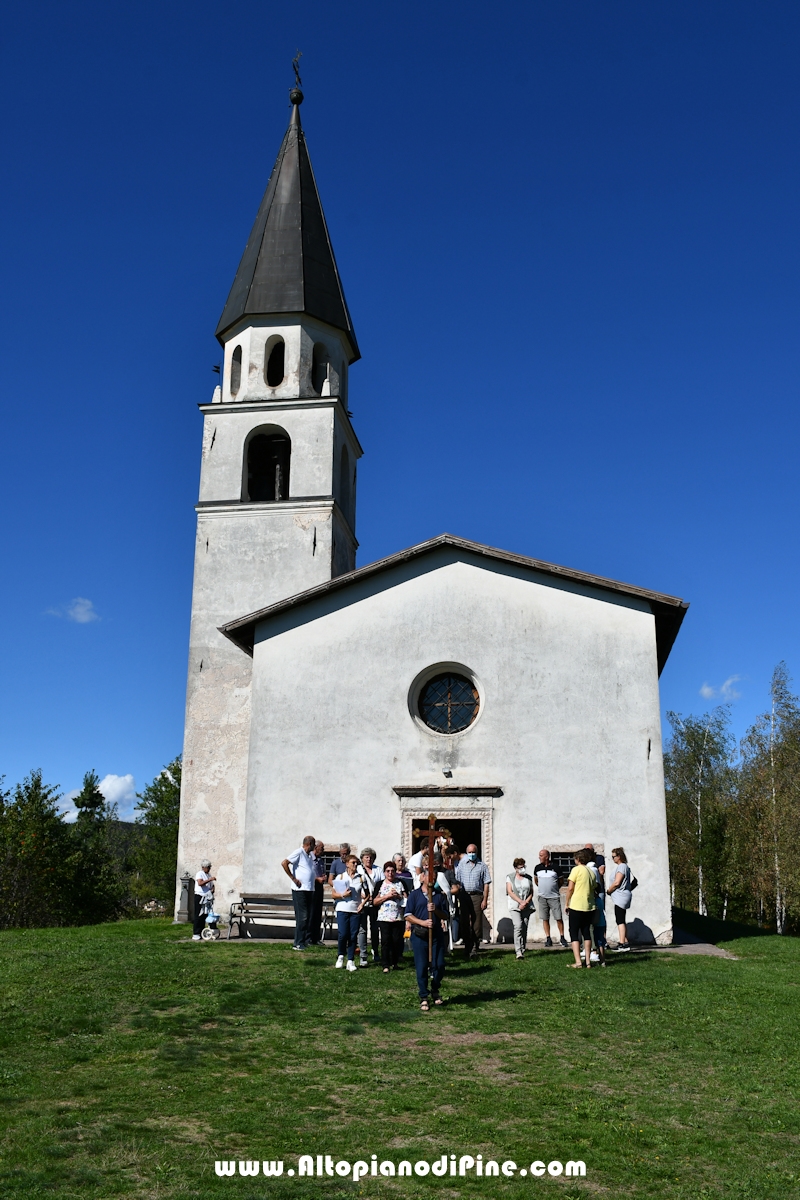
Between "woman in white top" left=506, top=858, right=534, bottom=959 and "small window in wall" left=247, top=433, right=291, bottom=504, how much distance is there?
14.8 meters

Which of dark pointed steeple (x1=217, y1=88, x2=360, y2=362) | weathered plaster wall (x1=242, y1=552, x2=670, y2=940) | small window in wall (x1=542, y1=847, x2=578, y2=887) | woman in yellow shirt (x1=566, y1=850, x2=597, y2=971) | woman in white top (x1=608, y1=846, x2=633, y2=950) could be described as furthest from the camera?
dark pointed steeple (x1=217, y1=88, x2=360, y2=362)

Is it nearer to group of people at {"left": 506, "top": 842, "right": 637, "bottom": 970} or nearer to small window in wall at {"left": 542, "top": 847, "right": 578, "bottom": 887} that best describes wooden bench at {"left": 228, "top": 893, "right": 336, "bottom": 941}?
group of people at {"left": 506, "top": 842, "right": 637, "bottom": 970}

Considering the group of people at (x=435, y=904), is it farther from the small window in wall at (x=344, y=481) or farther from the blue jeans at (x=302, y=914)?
the small window in wall at (x=344, y=481)

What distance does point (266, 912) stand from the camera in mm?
18297

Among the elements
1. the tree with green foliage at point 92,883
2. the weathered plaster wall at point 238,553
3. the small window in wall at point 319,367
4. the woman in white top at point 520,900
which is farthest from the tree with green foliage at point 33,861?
the woman in white top at point 520,900

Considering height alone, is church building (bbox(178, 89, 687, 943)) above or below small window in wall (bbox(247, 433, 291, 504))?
below

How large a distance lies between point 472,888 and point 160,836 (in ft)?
137

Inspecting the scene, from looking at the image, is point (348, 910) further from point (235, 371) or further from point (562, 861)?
point (235, 371)

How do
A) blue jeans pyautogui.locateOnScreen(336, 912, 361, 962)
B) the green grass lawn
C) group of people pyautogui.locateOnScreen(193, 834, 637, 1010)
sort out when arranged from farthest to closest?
1. blue jeans pyautogui.locateOnScreen(336, 912, 361, 962)
2. group of people pyautogui.locateOnScreen(193, 834, 637, 1010)
3. the green grass lawn

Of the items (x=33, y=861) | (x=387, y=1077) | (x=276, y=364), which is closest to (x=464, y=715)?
(x=387, y=1077)

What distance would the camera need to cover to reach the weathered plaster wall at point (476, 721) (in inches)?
739

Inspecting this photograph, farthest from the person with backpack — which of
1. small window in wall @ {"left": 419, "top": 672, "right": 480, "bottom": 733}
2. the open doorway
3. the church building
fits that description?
small window in wall @ {"left": 419, "top": 672, "right": 480, "bottom": 733}

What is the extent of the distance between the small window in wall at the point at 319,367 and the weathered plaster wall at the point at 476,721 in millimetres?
9685

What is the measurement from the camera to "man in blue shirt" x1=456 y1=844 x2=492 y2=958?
15.5 meters
